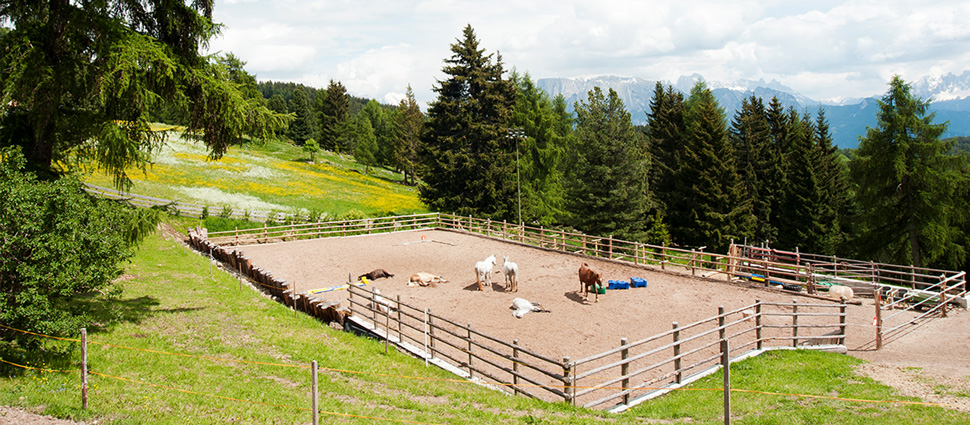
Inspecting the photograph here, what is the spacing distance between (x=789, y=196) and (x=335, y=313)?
39.3 meters

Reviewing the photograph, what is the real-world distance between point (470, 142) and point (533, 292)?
22.8 meters

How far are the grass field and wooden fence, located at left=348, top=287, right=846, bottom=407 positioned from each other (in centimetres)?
41

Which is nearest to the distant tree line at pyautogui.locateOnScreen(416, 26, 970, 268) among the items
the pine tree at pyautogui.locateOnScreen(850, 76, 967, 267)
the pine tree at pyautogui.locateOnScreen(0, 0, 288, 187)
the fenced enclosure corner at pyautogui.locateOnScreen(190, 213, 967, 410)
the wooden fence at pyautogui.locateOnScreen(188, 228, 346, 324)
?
the pine tree at pyautogui.locateOnScreen(850, 76, 967, 267)

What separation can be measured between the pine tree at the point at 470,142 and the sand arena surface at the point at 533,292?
11239 mm

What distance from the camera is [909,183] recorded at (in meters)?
28.5

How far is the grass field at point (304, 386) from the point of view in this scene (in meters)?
7.96

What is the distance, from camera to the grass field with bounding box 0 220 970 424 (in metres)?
7.96

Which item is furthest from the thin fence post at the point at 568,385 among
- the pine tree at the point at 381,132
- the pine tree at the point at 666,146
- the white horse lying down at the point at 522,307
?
the pine tree at the point at 381,132

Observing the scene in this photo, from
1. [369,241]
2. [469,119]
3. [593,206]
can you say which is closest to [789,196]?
[593,206]

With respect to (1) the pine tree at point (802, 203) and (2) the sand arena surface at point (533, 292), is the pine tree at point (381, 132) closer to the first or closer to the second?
(1) the pine tree at point (802, 203)

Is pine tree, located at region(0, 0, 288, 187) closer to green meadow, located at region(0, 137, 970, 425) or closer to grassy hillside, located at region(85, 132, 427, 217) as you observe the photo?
green meadow, located at region(0, 137, 970, 425)

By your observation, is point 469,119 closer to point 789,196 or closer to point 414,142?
point 789,196

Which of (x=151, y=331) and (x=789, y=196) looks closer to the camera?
(x=151, y=331)

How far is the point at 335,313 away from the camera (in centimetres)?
1520
